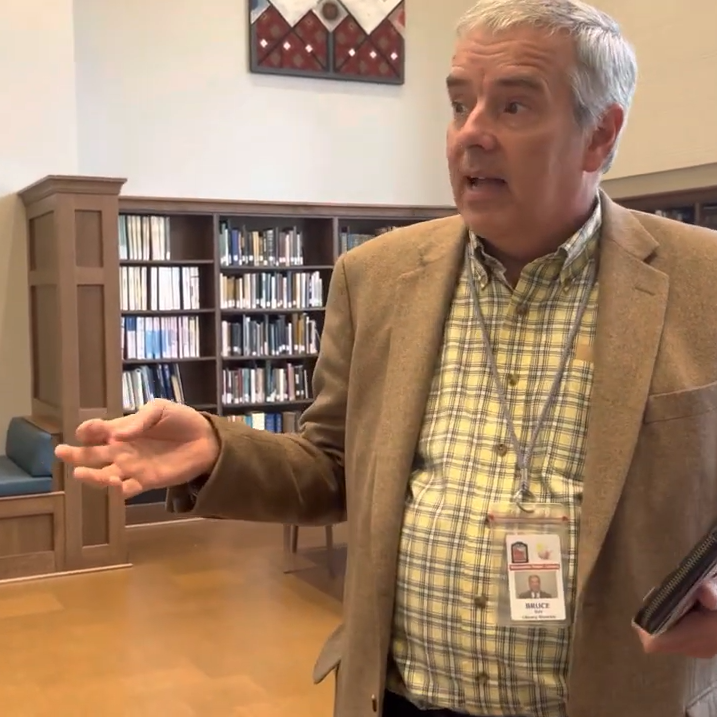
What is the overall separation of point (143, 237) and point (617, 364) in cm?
557

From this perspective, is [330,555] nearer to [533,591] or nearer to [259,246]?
[259,246]

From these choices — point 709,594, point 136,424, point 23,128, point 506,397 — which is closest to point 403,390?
point 506,397

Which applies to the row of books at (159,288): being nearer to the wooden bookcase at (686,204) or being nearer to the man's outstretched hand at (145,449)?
the wooden bookcase at (686,204)

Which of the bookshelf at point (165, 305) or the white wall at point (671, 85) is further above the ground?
the white wall at point (671, 85)

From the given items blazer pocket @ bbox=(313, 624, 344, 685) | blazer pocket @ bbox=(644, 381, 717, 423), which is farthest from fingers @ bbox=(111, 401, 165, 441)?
blazer pocket @ bbox=(644, 381, 717, 423)

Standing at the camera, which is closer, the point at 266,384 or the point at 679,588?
the point at 679,588

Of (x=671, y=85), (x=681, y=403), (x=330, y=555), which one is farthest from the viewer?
(x=671, y=85)

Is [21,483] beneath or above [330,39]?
beneath

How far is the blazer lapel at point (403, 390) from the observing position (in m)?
1.34

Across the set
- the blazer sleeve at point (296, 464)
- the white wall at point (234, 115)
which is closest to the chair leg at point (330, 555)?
the white wall at point (234, 115)

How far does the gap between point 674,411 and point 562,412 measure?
6.2 inches

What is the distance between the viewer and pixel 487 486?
1.34 m

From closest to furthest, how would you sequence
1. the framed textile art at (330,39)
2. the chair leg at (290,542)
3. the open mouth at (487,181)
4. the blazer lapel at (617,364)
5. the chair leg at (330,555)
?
the blazer lapel at (617,364) < the open mouth at (487,181) < the chair leg at (330,555) < the chair leg at (290,542) < the framed textile art at (330,39)

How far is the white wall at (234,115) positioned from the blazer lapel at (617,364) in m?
5.71
